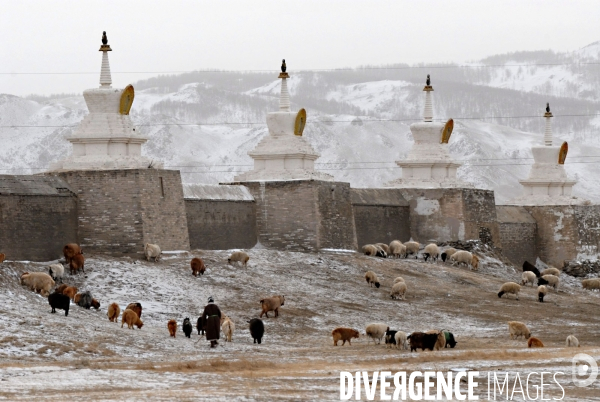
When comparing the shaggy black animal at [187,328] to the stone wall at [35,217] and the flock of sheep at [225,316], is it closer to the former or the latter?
the flock of sheep at [225,316]

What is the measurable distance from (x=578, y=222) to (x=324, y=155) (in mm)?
104239

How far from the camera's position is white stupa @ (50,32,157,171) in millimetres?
38969

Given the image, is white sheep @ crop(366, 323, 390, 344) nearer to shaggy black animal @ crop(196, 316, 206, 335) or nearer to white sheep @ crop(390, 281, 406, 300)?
shaggy black animal @ crop(196, 316, 206, 335)

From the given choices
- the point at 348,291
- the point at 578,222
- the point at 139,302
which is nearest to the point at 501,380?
the point at 139,302

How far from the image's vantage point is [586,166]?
168375mm

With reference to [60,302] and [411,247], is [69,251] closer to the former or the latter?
[60,302]

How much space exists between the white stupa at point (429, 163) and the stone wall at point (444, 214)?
50cm

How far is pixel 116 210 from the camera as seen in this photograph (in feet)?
124

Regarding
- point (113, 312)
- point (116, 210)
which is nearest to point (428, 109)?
point (116, 210)

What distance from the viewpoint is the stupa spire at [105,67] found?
4034cm

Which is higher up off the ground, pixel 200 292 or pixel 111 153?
pixel 111 153

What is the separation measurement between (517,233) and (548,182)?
3.32 m

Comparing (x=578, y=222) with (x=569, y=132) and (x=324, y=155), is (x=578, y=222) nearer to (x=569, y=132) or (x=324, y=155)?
(x=324, y=155)

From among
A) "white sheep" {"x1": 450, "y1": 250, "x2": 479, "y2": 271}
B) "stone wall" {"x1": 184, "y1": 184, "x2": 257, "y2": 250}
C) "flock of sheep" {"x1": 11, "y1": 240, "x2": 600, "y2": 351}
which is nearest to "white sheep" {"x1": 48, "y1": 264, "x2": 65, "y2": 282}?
"flock of sheep" {"x1": 11, "y1": 240, "x2": 600, "y2": 351}
